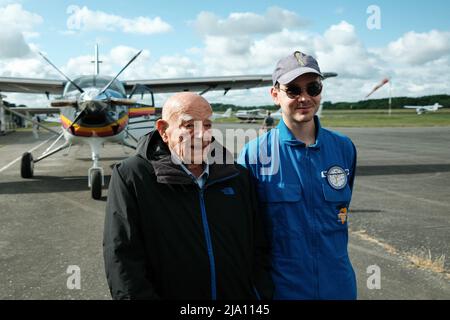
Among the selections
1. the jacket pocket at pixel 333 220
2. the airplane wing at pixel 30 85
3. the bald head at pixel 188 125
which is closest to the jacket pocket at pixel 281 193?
the jacket pocket at pixel 333 220

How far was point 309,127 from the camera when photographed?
83.5 inches

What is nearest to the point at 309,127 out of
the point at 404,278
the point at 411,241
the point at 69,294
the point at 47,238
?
the point at 404,278

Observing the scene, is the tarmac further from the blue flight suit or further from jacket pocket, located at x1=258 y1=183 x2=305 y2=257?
jacket pocket, located at x1=258 y1=183 x2=305 y2=257

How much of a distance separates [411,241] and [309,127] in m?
3.50

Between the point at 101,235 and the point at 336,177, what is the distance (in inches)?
160

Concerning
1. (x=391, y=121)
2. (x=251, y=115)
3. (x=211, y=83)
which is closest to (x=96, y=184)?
(x=211, y=83)

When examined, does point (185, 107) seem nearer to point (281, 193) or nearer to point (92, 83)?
point (281, 193)

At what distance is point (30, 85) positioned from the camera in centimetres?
1247

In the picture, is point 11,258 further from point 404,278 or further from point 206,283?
point 404,278

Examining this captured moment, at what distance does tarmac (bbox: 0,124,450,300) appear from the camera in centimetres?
360

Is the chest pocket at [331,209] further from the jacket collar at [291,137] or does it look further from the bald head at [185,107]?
the bald head at [185,107]

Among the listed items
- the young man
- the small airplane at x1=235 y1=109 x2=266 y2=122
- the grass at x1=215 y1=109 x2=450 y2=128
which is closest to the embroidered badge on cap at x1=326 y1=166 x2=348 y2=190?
the young man

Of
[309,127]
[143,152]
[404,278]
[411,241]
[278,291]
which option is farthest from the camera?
[411,241]
